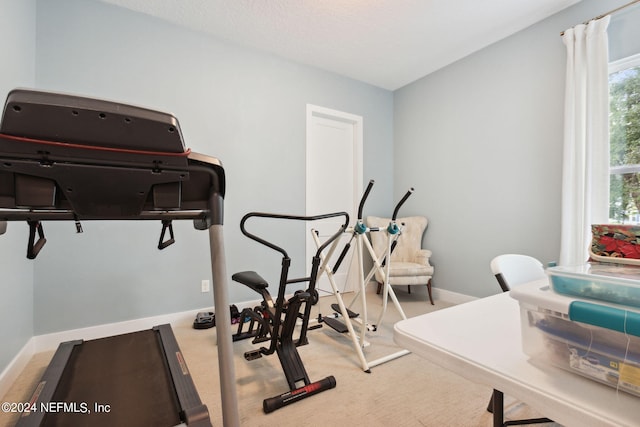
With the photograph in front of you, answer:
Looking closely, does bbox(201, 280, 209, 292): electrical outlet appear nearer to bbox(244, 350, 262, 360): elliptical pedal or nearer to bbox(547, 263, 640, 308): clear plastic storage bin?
bbox(244, 350, 262, 360): elliptical pedal

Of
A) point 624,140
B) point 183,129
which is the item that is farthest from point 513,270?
point 183,129

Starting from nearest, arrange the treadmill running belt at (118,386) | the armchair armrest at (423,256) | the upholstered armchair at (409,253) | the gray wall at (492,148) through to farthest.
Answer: the treadmill running belt at (118,386) < the gray wall at (492,148) < the upholstered armchair at (409,253) < the armchair armrest at (423,256)

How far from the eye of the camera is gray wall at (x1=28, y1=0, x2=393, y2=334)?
2.37 meters

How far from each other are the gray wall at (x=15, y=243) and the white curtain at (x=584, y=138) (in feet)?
13.1

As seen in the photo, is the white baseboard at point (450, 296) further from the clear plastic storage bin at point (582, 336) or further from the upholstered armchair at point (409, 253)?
the clear plastic storage bin at point (582, 336)

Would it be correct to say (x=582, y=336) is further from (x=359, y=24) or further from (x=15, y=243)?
(x=359, y=24)

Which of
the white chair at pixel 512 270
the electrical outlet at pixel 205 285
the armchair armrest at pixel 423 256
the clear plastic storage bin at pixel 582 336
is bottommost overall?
the electrical outlet at pixel 205 285

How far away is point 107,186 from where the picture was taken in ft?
2.85

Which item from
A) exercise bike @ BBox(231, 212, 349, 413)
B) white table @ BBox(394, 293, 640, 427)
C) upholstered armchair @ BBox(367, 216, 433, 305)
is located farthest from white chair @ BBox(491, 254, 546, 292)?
upholstered armchair @ BBox(367, 216, 433, 305)

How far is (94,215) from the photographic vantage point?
92 centimetres

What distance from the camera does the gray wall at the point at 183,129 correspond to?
237 cm

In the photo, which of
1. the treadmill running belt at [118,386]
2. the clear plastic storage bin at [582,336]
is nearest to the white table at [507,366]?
the clear plastic storage bin at [582,336]

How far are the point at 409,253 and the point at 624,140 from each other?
7.39 ft

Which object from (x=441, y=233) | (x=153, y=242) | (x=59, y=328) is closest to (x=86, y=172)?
(x=153, y=242)
